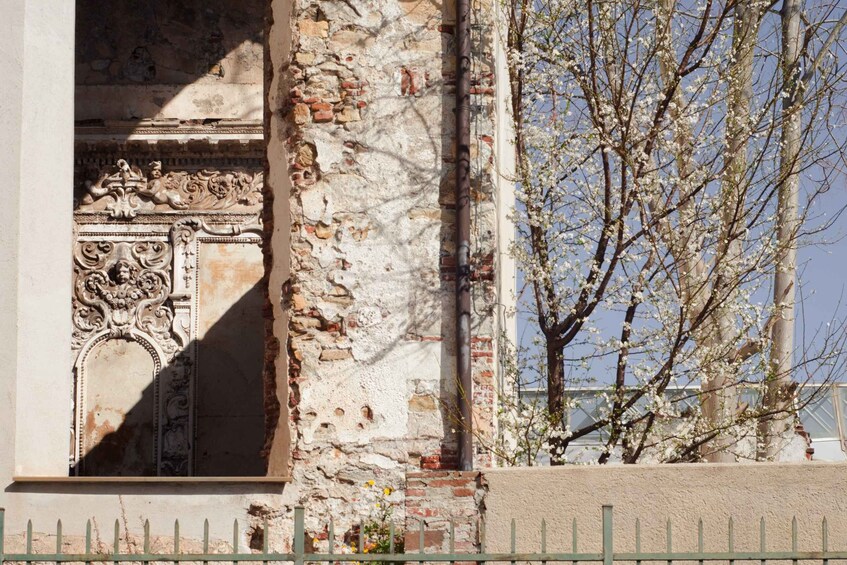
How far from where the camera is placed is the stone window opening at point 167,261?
13.5 meters

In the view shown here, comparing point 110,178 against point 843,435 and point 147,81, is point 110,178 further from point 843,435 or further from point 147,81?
point 843,435

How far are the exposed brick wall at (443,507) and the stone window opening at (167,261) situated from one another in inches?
253

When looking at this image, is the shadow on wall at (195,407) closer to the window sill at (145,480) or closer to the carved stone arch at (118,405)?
the carved stone arch at (118,405)

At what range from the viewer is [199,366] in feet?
45.1

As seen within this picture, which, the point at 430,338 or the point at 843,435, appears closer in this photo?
the point at 430,338

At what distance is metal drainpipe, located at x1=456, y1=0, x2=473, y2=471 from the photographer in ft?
26.6

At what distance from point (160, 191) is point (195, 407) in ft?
7.94

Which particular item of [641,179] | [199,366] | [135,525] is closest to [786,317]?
[641,179]

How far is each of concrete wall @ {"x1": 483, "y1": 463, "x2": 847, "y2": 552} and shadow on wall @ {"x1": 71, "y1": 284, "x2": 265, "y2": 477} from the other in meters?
7.19

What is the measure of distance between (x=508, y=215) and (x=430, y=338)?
1.52 meters

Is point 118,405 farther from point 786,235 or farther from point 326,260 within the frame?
point 786,235

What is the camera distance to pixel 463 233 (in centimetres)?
830

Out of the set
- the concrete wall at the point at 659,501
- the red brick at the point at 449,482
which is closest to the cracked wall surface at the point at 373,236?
the red brick at the point at 449,482

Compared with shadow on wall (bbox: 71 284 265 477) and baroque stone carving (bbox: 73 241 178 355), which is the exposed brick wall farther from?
baroque stone carving (bbox: 73 241 178 355)
